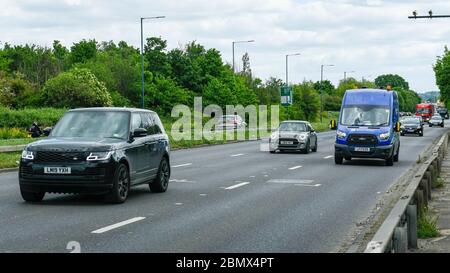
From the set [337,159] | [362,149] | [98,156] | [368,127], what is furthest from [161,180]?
[368,127]

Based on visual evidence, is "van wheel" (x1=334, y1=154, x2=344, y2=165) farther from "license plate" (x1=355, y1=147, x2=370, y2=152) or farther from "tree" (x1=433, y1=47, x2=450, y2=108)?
"tree" (x1=433, y1=47, x2=450, y2=108)

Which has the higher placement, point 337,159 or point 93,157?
point 93,157

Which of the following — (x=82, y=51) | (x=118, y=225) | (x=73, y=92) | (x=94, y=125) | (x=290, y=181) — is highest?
(x=82, y=51)

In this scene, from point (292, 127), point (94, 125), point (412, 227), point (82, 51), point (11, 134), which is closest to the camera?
point (412, 227)

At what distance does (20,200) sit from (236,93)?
6689cm

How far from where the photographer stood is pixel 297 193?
15.7 m

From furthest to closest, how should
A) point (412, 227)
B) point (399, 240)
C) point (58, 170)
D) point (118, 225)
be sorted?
point (58, 170), point (118, 225), point (412, 227), point (399, 240)

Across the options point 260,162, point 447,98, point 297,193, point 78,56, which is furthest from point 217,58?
point 297,193

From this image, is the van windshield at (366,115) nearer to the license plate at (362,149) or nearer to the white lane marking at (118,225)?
the license plate at (362,149)

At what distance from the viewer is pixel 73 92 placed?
66312 mm

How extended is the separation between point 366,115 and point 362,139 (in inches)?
46.8

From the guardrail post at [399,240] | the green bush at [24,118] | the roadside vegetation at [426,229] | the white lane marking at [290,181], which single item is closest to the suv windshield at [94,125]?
the white lane marking at [290,181]

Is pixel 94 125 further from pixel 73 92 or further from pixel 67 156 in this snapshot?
pixel 73 92

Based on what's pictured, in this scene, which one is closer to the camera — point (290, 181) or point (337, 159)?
point (290, 181)
